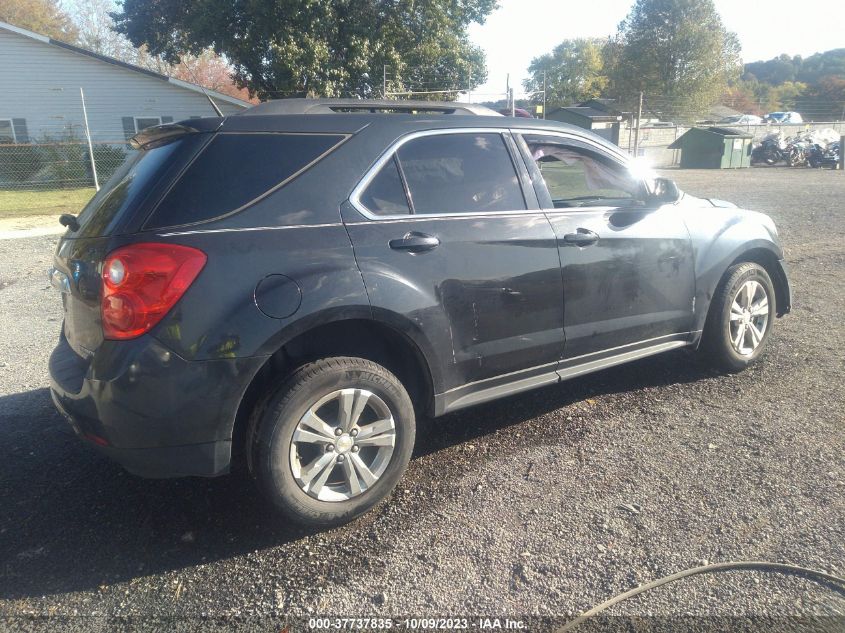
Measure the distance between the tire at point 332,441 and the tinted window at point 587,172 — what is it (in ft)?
5.46

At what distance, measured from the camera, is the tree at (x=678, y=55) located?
54.3 meters

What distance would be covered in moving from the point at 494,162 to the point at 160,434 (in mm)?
2214

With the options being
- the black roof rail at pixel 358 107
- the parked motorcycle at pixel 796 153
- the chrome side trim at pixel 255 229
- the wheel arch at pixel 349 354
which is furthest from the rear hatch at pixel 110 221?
the parked motorcycle at pixel 796 153

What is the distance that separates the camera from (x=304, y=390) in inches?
114

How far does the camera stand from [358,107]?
11.9 ft

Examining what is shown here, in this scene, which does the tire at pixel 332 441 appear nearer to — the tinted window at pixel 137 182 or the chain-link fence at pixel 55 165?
the tinted window at pixel 137 182

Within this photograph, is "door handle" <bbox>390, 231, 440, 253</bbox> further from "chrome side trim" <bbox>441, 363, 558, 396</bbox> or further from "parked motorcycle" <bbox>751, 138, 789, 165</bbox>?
"parked motorcycle" <bbox>751, 138, 789, 165</bbox>

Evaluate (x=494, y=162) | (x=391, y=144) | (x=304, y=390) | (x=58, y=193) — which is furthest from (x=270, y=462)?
(x=58, y=193)

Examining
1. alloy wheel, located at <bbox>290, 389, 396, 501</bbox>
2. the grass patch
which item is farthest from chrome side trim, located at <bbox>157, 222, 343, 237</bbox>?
the grass patch

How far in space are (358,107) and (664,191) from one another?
2.10 meters

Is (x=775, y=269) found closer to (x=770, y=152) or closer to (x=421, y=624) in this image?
(x=421, y=624)

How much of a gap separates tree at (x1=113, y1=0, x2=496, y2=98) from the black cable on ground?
24.4 metres

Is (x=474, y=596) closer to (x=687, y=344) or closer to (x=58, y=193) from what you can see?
(x=687, y=344)

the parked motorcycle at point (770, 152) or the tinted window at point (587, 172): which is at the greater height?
the tinted window at point (587, 172)
